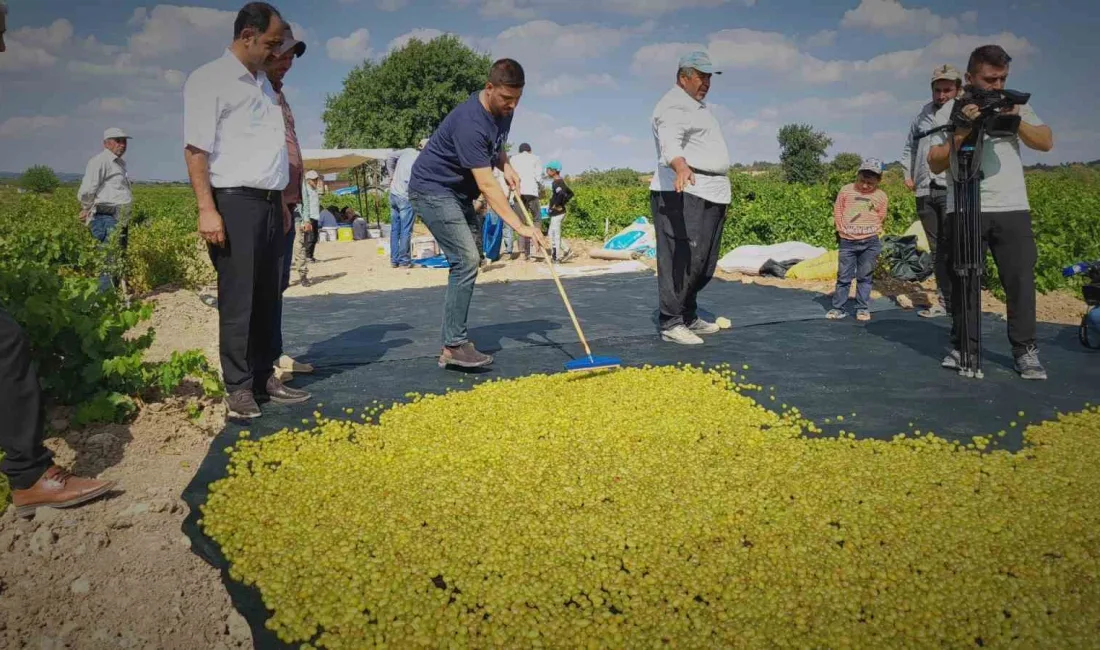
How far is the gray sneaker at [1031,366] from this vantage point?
4312mm

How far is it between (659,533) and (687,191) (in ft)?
10.7

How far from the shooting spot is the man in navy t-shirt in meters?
4.35

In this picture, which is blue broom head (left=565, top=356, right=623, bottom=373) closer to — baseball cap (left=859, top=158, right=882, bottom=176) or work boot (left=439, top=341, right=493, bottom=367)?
work boot (left=439, top=341, right=493, bottom=367)

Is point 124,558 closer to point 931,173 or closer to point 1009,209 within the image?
point 1009,209

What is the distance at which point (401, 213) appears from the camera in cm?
1091

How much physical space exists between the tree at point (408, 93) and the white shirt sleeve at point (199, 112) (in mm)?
41636

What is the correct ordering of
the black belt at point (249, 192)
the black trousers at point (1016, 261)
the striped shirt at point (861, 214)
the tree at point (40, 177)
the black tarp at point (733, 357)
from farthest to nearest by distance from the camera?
the tree at point (40, 177)
the striped shirt at point (861, 214)
the black trousers at point (1016, 261)
the black tarp at point (733, 357)
the black belt at point (249, 192)

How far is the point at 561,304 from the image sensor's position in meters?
7.45

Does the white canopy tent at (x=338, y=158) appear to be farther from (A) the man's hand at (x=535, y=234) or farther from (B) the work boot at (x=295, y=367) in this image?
(A) the man's hand at (x=535, y=234)

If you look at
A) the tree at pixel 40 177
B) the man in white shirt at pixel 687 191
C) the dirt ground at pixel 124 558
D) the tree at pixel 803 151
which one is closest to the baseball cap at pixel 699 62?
the man in white shirt at pixel 687 191

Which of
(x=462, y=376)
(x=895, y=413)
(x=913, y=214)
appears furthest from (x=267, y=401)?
(x=913, y=214)

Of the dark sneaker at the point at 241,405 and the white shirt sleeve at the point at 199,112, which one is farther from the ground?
the white shirt sleeve at the point at 199,112

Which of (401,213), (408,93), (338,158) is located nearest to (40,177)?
(408,93)

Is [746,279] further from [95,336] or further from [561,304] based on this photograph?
[95,336]
